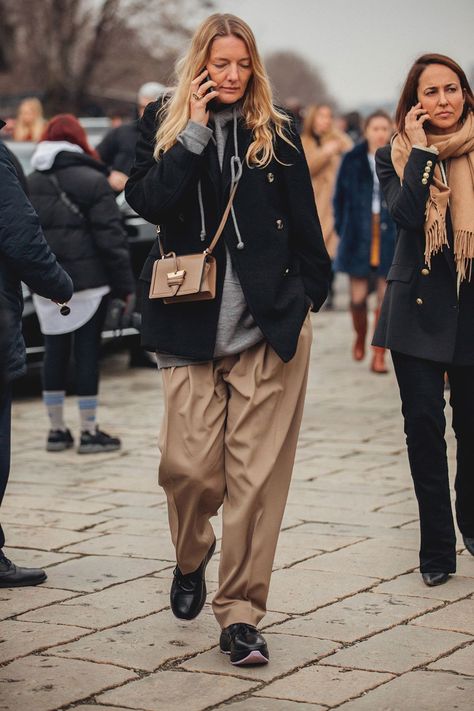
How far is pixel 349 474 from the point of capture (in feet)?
24.5

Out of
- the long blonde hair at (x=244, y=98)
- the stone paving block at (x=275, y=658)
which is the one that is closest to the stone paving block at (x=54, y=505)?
the stone paving block at (x=275, y=658)

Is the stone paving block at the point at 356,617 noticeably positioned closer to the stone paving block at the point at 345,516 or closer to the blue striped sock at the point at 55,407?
the stone paving block at the point at 345,516

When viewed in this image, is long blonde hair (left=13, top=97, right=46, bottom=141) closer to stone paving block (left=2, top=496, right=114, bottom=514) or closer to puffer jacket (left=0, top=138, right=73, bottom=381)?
stone paving block (left=2, top=496, right=114, bottom=514)

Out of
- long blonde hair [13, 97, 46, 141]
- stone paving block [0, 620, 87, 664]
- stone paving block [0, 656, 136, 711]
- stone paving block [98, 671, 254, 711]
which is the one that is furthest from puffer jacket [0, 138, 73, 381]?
long blonde hair [13, 97, 46, 141]

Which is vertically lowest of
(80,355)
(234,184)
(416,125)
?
(80,355)

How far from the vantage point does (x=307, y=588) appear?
17.1 ft

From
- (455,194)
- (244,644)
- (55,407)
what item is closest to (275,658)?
(244,644)

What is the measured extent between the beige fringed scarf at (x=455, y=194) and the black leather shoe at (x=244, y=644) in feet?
5.56

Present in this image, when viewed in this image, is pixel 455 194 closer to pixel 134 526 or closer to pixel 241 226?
pixel 241 226

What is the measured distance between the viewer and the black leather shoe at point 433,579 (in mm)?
5223

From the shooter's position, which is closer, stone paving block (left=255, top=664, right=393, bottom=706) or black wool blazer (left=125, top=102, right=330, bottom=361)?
stone paving block (left=255, top=664, right=393, bottom=706)

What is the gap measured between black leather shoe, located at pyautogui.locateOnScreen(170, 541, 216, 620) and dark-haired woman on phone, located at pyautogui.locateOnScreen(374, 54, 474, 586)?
985 millimetres

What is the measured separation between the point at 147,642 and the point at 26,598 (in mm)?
751

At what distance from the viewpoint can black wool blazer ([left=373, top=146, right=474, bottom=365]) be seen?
5.24 metres
